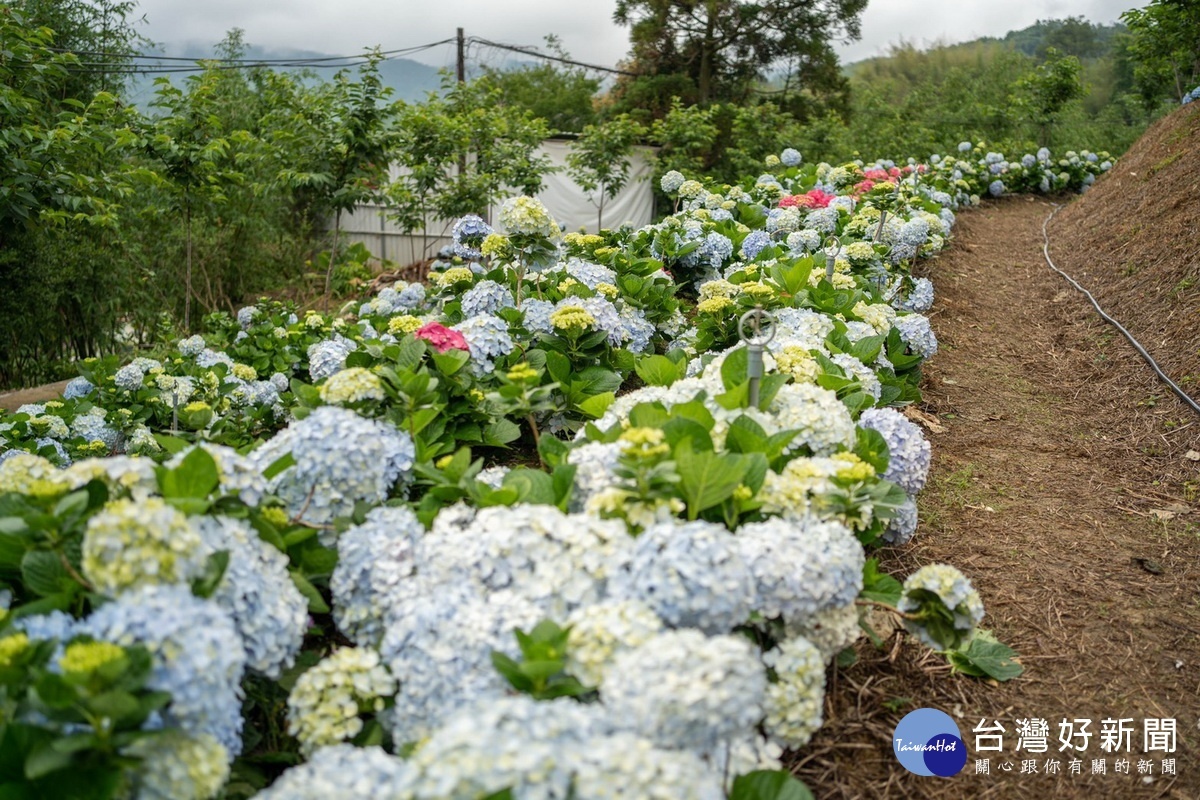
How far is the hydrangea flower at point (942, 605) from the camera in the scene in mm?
1741

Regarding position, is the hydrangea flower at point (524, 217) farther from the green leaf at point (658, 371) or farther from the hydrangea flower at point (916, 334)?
the hydrangea flower at point (916, 334)

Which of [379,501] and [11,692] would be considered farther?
[379,501]

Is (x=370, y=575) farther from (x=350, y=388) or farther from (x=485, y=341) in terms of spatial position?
(x=485, y=341)

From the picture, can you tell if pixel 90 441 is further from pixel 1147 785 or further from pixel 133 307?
pixel 133 307

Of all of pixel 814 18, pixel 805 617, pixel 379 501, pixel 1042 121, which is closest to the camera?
pixel 805 617

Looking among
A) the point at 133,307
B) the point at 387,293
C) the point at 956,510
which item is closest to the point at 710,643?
the point at 956,510

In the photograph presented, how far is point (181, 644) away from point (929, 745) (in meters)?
1.52

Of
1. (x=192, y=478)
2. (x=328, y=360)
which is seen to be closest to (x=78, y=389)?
(x=328, y=360)

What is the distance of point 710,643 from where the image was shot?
1.20 meters

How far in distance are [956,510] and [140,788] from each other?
254cm

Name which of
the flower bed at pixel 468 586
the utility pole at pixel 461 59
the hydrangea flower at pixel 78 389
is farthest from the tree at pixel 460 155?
the flower bed at pixel 468 586

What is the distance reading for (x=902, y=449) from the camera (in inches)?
88.7

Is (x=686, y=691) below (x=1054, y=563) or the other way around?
the other way around

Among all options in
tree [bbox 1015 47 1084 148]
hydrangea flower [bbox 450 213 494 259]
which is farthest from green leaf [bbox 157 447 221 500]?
tree [bbox 1015 47 1084 148]
